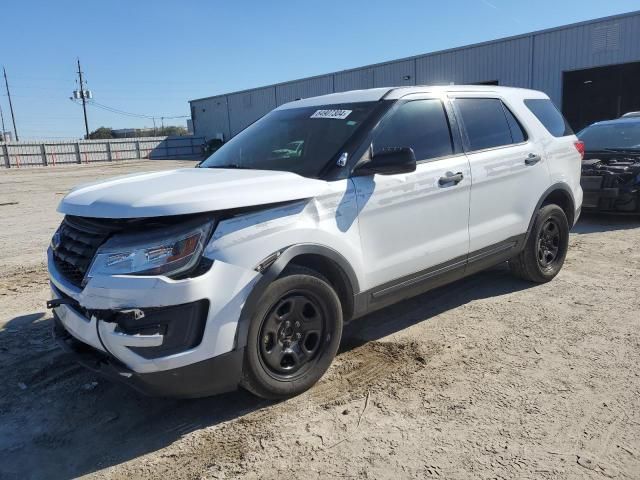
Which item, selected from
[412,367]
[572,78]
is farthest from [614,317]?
[572,78]

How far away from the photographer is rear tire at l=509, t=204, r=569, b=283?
205 inches

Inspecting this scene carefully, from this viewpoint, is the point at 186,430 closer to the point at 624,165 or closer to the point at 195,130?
the point at 624,165

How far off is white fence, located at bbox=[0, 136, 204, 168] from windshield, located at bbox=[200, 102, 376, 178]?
150 ft

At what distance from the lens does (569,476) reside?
255 centimetres

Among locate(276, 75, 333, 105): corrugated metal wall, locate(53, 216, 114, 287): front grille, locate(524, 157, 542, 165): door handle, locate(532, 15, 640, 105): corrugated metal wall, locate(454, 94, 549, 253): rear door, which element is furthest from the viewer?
locate(276, 75, 333, 105): corrugated metal wall

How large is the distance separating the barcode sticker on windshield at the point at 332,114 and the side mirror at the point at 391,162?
0.62 meters

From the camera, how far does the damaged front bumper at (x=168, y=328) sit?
8.85ft

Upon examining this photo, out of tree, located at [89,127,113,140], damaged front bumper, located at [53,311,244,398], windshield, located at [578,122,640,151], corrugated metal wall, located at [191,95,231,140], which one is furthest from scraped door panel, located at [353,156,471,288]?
tree, located at [89,127,113,140]

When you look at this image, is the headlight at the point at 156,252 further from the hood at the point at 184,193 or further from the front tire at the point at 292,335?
the front tire at the point at 292,335

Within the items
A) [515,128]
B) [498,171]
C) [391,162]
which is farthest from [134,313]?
[515,128]

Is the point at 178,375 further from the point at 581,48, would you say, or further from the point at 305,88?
the point at 305,88

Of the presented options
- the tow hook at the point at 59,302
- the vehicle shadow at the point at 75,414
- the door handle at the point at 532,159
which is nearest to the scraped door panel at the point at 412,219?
the vehicle shadow at the point at 75,414

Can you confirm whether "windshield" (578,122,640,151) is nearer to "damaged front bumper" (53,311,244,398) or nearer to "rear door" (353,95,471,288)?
"rear door" (353,95,471,288)

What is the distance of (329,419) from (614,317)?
2.83m
